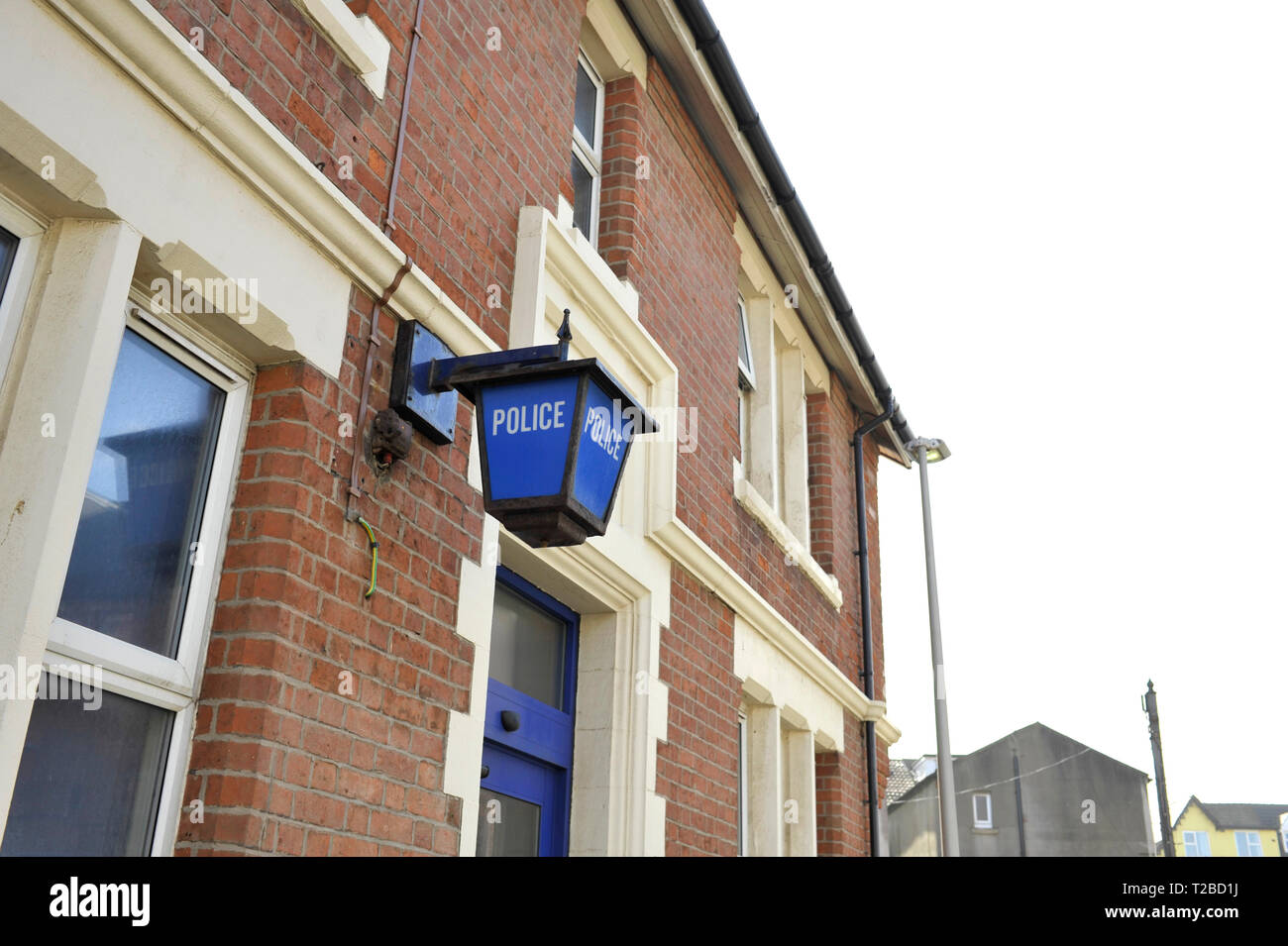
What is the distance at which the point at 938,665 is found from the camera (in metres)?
12.0

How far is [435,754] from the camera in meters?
3.83

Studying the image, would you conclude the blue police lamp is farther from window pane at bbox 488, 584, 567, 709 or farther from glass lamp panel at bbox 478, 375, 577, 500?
window pane at bbox 488, 584, 567, 709

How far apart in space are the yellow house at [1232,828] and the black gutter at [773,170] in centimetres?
5838

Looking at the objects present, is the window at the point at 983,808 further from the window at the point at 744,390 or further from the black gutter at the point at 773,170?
the window at the point at 744,390

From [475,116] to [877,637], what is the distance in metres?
6.84

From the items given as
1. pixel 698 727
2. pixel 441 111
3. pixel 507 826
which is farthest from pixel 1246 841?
pixel 441 111

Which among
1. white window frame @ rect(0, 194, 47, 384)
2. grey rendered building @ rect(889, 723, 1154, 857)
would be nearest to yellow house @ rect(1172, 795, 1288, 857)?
grey rendered building @ rect(889, 723, 1154, 857)

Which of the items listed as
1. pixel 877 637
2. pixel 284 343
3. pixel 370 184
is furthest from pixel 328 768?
pixel 877 637

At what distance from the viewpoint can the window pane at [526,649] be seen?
4.93 m

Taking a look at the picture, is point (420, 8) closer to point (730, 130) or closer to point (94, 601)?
point (94, 601)

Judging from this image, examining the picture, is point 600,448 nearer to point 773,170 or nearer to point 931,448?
point 773,170

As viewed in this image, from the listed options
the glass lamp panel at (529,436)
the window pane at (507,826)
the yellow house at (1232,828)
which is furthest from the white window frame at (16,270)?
the yellow house at (1232,828)

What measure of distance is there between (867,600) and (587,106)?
201 inches

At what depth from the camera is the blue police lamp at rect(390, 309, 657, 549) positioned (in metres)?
3.44
